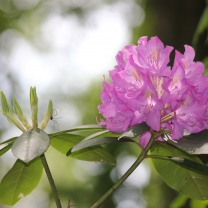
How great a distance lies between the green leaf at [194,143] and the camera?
3.11ft

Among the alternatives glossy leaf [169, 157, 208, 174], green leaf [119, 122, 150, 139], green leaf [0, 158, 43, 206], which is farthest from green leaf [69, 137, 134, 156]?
green leaf [0, 158, 43, 206]

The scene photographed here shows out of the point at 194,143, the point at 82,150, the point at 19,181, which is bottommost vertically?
the point at 19,181

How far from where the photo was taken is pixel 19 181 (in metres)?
1.25

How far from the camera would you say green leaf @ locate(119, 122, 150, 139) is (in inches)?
36.8

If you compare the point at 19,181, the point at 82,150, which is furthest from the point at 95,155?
the point at 19,181

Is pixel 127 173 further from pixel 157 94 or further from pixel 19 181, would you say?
pixel 19 181

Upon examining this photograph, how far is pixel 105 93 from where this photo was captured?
1.09 m

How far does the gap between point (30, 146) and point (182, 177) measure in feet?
1.54

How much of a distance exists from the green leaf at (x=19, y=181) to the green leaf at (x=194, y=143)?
44 cm

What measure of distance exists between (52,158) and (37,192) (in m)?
1.95

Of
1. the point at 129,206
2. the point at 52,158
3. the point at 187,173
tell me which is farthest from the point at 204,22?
the point at 129,206

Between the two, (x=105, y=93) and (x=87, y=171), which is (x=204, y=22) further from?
(x=87, y=171)

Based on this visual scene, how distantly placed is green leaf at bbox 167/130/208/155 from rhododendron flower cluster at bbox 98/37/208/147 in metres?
0.01

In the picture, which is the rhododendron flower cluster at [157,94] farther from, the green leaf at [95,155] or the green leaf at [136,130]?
the green leaf at [95,155]
